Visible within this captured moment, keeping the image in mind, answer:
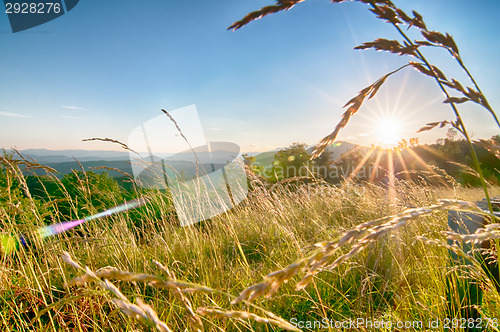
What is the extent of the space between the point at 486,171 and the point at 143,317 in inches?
671

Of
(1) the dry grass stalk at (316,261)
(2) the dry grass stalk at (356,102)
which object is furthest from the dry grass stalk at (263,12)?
(1) the dry grass stalk at (316,261)

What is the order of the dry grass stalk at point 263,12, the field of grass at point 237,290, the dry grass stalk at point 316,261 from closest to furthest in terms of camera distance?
1. the dry grass stalk at point 316,261
2. the dry grass stalk at point 263,12
3. the field of grass at point 237,290

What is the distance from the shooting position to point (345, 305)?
1.83m

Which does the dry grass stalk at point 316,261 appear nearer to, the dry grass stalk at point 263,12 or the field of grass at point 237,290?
the field of grass at point 237,290

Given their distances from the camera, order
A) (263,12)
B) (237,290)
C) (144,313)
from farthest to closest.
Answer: (237,290), (263,12), (144,313)

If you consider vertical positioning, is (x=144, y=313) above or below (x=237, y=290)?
above

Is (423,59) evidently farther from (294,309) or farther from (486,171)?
(486,171)

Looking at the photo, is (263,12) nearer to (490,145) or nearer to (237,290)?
(490,145)

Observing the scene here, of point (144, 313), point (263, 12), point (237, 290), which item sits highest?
point (263, 12)

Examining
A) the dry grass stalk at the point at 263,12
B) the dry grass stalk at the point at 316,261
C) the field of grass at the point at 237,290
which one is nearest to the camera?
the dry grass stalk at the point at 316,261

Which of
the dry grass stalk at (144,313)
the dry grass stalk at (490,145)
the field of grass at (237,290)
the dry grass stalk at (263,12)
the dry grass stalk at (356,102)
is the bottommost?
the field of grass at (237,290)

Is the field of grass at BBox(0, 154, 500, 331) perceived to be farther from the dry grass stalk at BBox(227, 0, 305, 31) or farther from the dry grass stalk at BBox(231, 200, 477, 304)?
the dry grass stalk at BBox(227, 0, 305, 31)

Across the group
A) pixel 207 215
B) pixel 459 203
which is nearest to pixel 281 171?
pixel 207 215

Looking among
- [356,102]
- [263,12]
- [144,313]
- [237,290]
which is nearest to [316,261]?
[144,313]
